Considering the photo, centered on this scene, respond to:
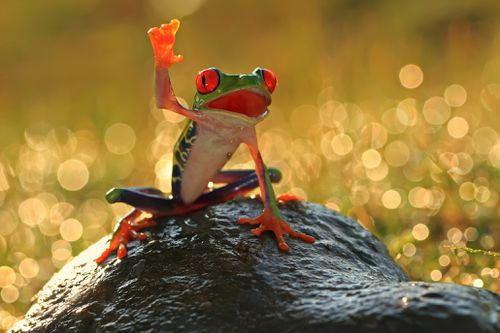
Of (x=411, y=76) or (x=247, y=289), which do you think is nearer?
(x=247, y=289)

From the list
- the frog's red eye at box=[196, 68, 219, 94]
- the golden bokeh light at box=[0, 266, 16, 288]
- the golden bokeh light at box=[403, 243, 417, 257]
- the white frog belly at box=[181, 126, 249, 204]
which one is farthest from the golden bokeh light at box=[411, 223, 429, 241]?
the golden bokeh light at box=[0, 266, 16, 288]

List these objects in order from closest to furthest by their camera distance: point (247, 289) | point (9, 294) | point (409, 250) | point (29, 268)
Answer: point (247, 289) → point (409, 250) → point (9, 294) → point (29, 268)

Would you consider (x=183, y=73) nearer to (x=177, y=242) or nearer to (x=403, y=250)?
(x=403, y=250)

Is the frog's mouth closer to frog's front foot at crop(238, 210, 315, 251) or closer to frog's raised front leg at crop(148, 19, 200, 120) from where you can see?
frog's raised front leg at crop(148, 19, 200, 120)

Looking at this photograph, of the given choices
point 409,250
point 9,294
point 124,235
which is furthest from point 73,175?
point 124,235

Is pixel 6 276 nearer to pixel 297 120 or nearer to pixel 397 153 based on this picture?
pixel 397 153

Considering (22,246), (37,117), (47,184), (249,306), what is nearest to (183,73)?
(37,117)
